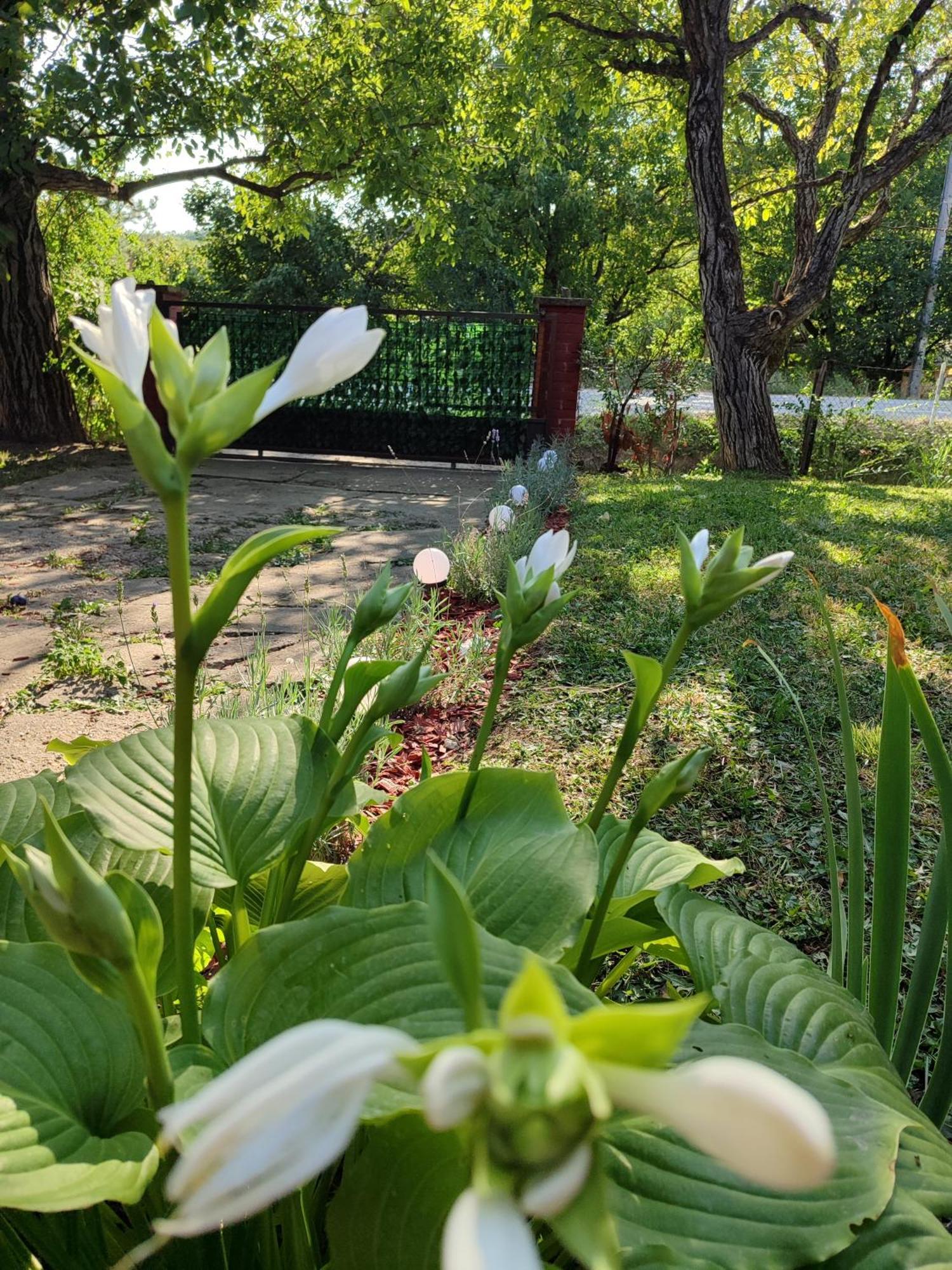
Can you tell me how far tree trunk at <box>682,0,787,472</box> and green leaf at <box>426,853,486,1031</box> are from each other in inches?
369

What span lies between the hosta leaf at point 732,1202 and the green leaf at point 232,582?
16.2 inches

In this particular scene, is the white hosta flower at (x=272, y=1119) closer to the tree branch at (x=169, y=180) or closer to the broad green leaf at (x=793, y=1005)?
the broad green leaf at (x=793, y=1005)

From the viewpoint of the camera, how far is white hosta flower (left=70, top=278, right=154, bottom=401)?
552 mm

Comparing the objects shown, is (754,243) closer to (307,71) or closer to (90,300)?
(307,71)

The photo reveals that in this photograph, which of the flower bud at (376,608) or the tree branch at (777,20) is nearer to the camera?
the flower bud at (376,608)

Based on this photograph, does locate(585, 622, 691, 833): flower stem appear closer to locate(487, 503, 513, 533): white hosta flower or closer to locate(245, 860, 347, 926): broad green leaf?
locate(245, 860, 347, 926): broad green leaf

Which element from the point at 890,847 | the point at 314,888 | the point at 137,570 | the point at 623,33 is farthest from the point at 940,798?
the point at 623,33

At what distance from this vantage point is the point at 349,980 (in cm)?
65

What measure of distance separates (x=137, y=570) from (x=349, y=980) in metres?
4.18

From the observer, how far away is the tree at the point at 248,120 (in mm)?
7027

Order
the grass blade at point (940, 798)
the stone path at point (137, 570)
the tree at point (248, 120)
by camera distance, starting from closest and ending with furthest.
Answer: the grass blade at point (940, 798) < the stone path at point (137, 570) < the tree at point (248, 120)

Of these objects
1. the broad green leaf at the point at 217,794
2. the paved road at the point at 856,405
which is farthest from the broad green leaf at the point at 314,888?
the paved road at the point at 856,405

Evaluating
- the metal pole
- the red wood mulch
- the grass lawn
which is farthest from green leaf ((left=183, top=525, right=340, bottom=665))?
the metal pole

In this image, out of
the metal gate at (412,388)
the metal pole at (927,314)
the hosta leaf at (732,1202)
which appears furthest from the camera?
the metal pole at (927,314)
